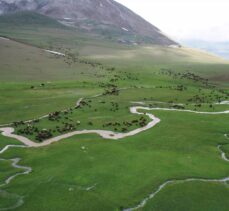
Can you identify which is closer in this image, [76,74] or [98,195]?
[98,195]

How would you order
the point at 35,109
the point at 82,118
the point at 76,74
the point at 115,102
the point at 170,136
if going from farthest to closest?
the point at 76,74 → the point at 115,102 → the point at 35,109 → the point at 82,118 → the point at 170,136

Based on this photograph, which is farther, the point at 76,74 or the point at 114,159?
the point at 76,74

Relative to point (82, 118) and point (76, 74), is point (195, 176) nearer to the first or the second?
point (82, 118)

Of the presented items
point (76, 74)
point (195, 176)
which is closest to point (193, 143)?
point (195, 176)

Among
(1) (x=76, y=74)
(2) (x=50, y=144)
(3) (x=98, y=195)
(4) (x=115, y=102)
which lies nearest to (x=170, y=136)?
(2) (x=50, y=144)

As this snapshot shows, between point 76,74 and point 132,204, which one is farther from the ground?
point 76,74

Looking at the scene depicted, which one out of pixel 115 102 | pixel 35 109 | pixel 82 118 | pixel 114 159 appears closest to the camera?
pixel 114 159

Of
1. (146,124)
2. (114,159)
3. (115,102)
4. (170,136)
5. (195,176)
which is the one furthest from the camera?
(115,102)

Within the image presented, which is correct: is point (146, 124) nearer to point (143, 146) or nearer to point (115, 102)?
point (143, 146)

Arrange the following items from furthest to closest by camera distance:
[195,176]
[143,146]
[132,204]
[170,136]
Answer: [170,136]
[143,146]
[195,176]
[132,204]
